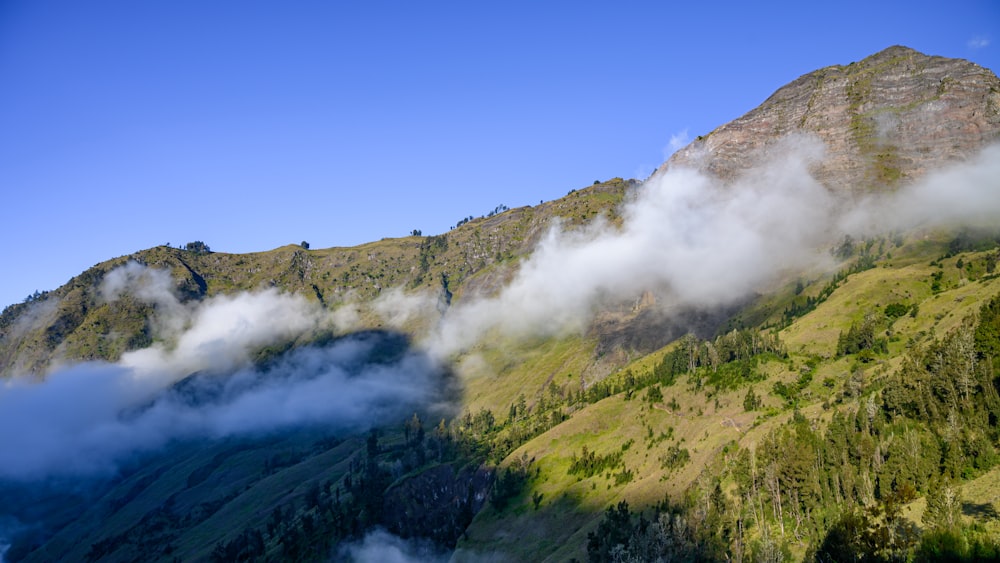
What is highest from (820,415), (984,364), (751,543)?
(984,364)

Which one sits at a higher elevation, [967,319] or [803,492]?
[967,319]

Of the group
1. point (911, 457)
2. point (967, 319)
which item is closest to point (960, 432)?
point (911, 457)

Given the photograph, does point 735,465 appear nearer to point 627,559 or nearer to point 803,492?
point 803,492

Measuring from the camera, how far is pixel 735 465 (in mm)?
166125

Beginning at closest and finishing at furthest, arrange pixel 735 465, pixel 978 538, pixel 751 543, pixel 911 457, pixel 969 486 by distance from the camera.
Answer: pixel 978 538 → pixel 969 486 → pixel 911 457 → pixel 751 543 → pixel 735 465

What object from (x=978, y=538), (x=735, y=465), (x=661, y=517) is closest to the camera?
(x=978, y=538)

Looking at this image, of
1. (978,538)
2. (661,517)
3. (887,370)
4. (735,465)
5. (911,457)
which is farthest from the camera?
(887,370)

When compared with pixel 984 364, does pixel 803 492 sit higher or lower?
lower

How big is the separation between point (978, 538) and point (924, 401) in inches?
2467

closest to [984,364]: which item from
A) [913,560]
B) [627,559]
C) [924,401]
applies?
[924,401]

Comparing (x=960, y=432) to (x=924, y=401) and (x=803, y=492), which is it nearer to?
(x=924, y=401)

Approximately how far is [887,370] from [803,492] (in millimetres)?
61485

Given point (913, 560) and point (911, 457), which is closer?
point (913, 560)

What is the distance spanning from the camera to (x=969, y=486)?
10775 cm
